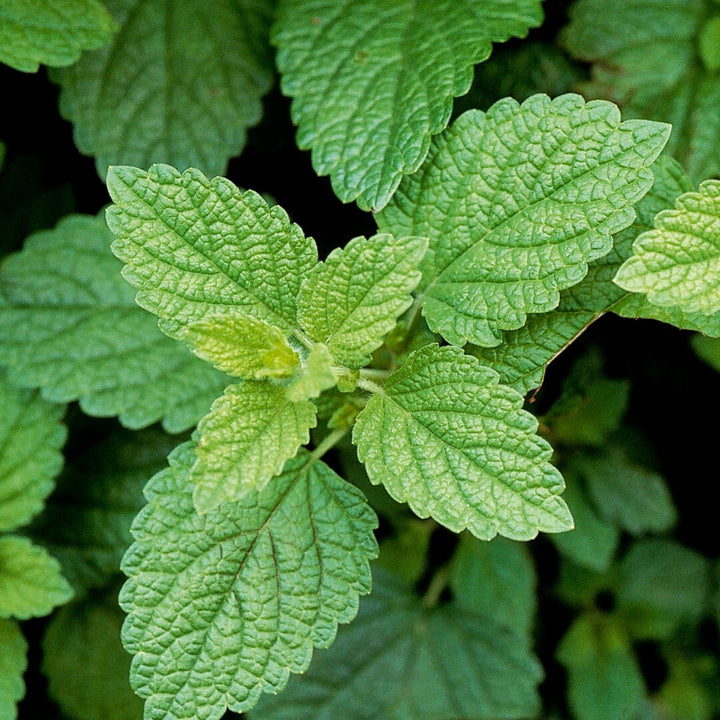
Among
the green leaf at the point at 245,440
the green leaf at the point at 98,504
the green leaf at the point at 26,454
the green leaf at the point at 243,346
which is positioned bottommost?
the green leaf at the point at 98,504

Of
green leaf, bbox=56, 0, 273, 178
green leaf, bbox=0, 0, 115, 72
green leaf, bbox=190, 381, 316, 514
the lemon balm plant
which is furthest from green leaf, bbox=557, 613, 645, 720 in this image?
green leaf, bbox=0, 0, 115, 72

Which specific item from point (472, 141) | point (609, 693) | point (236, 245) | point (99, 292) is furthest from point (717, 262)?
point (609, 693)

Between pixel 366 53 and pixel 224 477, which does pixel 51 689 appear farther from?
pixel 366 53

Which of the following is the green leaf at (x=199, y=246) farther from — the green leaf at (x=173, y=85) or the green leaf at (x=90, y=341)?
the green leaf at (x=173, y=85)

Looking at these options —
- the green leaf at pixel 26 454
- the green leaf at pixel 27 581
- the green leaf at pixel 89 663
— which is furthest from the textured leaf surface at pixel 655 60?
the green leaf at pixel 89 663

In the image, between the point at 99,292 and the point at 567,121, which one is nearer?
the point at 567,121

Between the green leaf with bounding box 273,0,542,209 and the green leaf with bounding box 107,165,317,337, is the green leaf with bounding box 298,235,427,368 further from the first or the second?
the green leaf with bounding box 273,0,542,209
